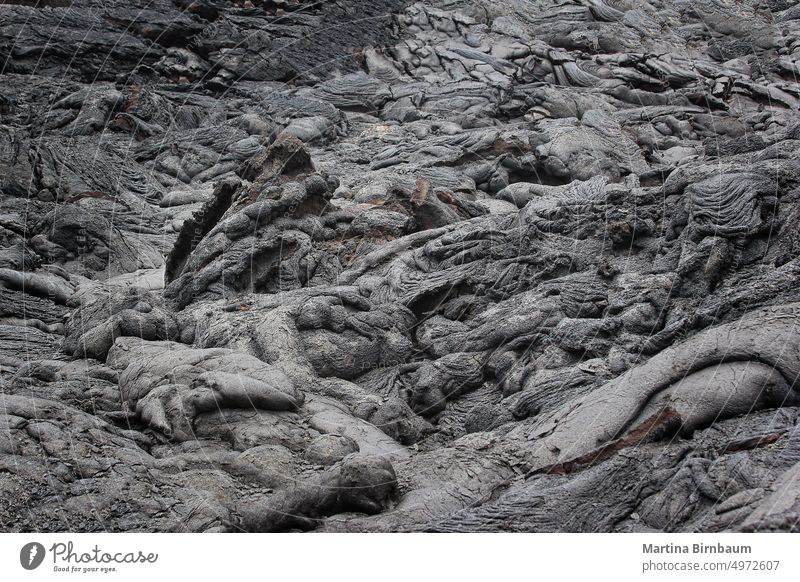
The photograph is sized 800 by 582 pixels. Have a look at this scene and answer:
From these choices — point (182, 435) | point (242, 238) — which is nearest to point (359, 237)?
point (242, 238)

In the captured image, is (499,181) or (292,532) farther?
(499,181)

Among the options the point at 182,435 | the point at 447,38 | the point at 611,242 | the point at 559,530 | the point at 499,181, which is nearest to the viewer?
the point at 559,530

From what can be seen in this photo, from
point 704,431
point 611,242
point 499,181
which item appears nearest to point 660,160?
point 499,181

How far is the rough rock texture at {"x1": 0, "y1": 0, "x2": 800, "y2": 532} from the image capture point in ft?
30.6

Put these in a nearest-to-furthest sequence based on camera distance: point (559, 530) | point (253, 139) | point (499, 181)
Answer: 1. point (559, 530)
2. point (499, 181)
3. point (253, 139)

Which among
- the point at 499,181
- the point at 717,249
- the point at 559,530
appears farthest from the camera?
the point at 499,181

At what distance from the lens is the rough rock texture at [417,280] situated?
9320 millimetres

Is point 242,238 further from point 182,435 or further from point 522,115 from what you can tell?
point 522,115

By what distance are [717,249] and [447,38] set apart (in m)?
13.1

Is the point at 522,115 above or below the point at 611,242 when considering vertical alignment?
below

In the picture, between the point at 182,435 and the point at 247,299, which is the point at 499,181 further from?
the point at 182,435

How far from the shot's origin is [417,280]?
1324 centimetres

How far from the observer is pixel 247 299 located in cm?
1340

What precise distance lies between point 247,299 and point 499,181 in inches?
233
